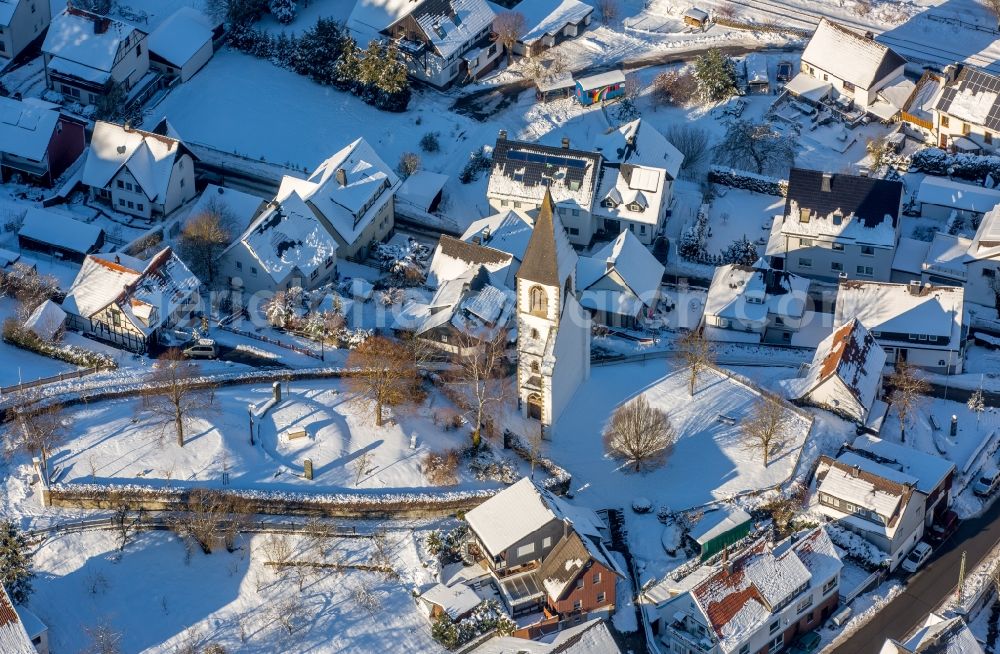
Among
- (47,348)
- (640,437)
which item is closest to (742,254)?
(640,437)

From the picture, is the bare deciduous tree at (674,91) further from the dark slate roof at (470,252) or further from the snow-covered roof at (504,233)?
the dark slate roof at (470,252)

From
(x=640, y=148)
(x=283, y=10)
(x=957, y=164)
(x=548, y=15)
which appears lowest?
(x=283, y=10)

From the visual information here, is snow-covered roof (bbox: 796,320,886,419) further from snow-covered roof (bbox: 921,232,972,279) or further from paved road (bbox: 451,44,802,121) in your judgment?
paved road (bbox: 451,44,802,121)

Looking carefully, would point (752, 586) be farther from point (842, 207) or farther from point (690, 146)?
point (690, 146)

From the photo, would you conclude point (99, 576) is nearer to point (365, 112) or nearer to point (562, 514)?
point (562, 514)

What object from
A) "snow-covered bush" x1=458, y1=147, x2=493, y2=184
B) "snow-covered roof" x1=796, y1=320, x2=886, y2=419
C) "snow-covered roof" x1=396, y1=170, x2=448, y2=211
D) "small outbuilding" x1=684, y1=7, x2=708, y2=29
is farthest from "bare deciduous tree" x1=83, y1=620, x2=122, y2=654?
"small outbuilding" x1=684, y1=7, x2=708, y2=29

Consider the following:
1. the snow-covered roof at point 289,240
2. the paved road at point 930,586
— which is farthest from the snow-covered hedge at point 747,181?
the paved road at point 930,586
